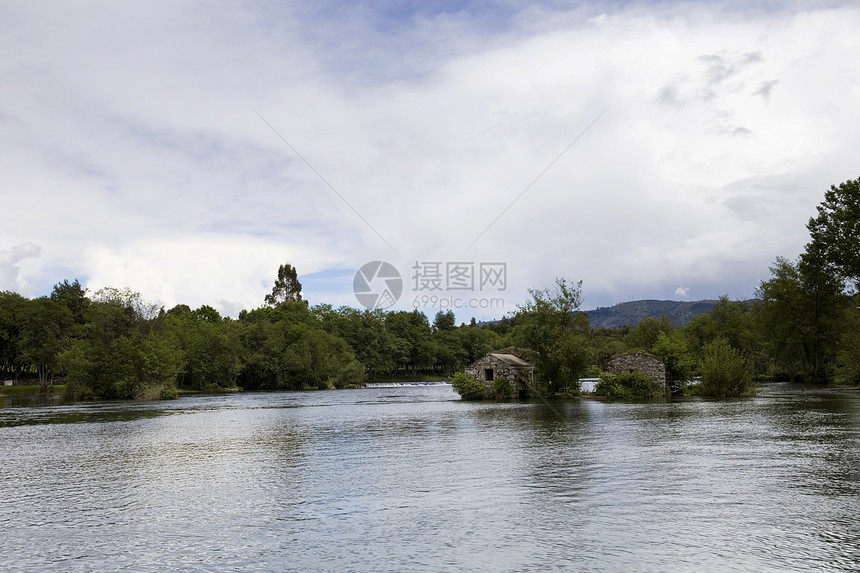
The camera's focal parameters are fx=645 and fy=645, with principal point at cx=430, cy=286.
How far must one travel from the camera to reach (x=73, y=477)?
17.7 m

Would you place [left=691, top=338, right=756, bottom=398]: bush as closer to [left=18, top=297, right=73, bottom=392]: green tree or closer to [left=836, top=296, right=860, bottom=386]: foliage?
[left=836, top=296, right=860, bottom=386]: foliage

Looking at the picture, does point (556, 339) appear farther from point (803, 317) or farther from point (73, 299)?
point (73, 299)

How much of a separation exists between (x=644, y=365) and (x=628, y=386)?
220cm

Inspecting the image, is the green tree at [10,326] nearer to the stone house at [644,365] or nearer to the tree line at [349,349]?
the tree line at [349,349]

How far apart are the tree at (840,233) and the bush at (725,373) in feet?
78.9

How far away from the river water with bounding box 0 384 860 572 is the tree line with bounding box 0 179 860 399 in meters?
25.2

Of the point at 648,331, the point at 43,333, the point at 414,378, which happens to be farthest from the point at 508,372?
the point at 414,378

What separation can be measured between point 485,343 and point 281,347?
280 ft

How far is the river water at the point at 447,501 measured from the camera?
32.5 ft

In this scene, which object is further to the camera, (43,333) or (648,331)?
(648,331)

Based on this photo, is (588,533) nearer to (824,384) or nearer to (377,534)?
(377,534)

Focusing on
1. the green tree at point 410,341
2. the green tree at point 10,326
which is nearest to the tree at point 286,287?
the green tree at point 410,341

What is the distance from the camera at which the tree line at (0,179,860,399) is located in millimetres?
51250

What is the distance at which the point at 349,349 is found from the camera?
129 metres
